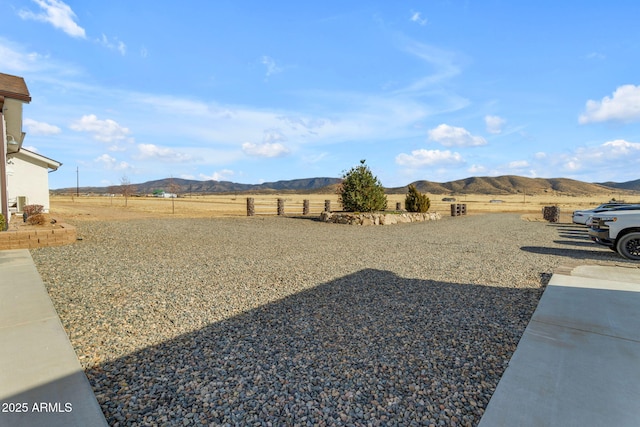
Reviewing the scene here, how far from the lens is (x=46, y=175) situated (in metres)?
20.7

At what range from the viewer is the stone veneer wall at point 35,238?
8.64m

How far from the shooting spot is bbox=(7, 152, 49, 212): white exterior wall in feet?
63.3

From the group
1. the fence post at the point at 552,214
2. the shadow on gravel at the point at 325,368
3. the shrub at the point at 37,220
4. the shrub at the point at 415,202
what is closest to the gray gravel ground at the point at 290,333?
the shadow on gravel at the point at 325,368

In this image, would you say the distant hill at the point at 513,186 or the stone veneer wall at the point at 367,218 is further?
the distant hill at the point at 513,186

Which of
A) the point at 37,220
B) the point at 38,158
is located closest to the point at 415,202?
the point at 37,220

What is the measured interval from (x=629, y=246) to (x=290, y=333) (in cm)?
1020

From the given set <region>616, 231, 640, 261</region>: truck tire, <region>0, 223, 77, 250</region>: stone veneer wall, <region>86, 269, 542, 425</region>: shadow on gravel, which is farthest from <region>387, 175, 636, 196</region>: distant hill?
<region>86, 269, 542, 425</region>: shadow on gravel

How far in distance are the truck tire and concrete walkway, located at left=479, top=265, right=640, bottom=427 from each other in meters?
5.35

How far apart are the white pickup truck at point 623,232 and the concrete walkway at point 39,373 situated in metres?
11.9

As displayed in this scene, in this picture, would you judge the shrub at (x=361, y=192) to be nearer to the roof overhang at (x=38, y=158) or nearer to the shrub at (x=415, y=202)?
the shrub at (x=415, y=202)

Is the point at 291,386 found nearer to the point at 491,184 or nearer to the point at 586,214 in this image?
the point at 586,214

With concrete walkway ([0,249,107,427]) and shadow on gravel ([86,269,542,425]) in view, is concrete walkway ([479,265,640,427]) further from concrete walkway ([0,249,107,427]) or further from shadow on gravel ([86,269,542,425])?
concrete walkway ([0,249,107,427])

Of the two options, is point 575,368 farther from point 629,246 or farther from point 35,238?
point 35,238

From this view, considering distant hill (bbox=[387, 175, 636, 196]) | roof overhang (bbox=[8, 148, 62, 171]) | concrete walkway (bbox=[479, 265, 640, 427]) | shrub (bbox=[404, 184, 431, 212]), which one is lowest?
concrete walkway (bbox=[479, 265, 640, 427])
